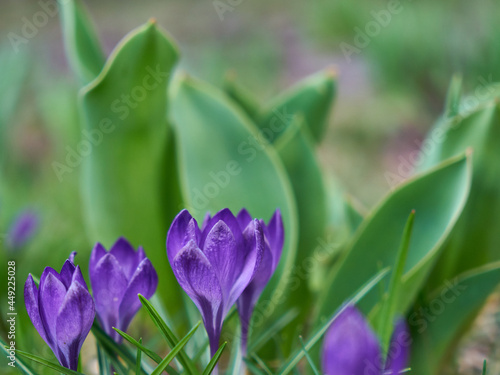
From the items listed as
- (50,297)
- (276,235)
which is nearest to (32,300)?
(50,297)

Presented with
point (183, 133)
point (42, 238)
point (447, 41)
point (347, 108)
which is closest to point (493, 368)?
point (183, 133)

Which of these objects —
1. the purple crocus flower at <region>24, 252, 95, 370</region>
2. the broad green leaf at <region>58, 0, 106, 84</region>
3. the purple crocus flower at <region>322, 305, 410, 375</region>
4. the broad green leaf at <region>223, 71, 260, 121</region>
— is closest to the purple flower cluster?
the purple crocus flower at <region>24, 252, 95, 370</region>

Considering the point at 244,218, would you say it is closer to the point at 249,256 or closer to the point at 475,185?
the point at 249,256

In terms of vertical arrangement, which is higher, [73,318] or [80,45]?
[80,45]

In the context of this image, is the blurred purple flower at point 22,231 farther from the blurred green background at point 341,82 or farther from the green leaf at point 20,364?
the green leaf at point 20,364

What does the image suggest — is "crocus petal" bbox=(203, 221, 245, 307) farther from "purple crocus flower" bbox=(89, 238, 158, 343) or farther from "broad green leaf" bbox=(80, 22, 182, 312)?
"broad green leaf" bbox=(80, 22, 182, 312)
